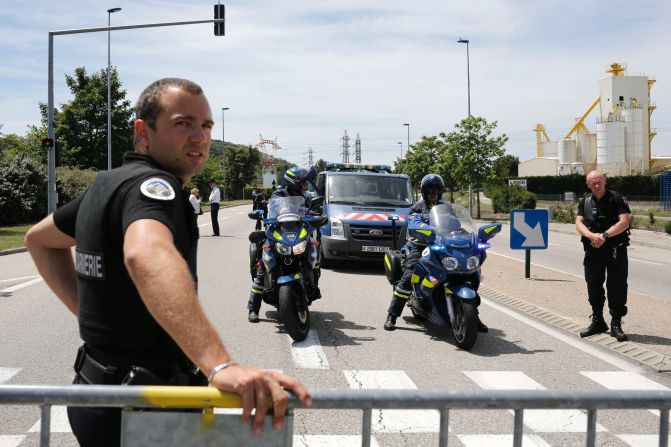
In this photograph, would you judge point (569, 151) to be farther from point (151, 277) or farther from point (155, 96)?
point (151, 277)

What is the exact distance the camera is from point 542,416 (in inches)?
188

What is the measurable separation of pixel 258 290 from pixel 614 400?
632 centimetres

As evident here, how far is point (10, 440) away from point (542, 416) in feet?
11.4

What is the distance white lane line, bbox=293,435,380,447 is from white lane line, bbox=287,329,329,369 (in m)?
1.86

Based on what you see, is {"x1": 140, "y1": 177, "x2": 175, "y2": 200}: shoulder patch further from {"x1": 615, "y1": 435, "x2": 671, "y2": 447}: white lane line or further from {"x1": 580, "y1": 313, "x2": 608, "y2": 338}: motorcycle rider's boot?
{"x1": 580, "y1": 313, "x2": 608, "y2": 338}: motorcycle rider's boot

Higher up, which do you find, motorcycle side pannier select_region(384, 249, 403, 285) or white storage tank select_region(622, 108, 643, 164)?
white storage tank select_region(622, 108, 643, 164)

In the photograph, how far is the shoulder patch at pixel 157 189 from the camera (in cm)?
189

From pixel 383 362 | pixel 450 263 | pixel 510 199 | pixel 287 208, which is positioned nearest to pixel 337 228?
pixel 287 208

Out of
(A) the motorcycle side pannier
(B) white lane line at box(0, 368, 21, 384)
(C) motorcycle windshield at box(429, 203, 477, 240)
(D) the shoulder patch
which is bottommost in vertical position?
(B) white lane line at box(0, 368, 21, 384)

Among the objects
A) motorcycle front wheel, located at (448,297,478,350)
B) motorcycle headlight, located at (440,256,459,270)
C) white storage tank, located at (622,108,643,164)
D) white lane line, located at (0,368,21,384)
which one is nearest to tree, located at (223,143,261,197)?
white storage tank, located at (622,108,643,164)

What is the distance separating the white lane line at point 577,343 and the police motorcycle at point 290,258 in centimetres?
277

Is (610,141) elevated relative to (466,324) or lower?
elevated

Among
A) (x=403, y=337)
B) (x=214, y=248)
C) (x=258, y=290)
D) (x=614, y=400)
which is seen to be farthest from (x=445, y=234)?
(x=214, y=248)

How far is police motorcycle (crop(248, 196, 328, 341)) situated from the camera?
7145 millimetres
